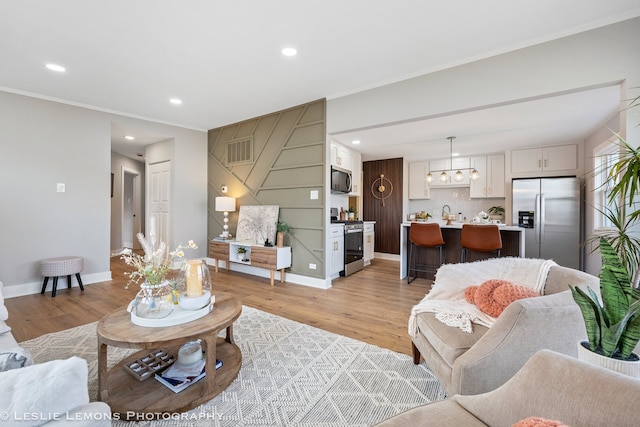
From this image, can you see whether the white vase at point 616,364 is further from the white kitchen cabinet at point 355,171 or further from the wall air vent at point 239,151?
the white kitchen cabinet at point 355,171

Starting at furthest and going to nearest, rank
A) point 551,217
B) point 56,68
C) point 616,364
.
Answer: point 551,217, point 56,68, point 616,364

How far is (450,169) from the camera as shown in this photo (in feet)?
20.9

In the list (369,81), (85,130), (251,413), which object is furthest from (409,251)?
(85,130)

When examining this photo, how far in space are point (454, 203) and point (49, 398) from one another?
7079 mm

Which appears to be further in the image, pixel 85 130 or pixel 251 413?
pixel 85 130

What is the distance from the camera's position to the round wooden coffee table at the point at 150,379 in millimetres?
1482

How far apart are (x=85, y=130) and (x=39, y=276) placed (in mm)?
2140

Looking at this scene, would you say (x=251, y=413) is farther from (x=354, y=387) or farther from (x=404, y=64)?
(x=404, y=64)

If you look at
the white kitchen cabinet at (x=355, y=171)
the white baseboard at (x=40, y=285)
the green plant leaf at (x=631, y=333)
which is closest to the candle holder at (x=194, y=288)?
the green plant leaf at (x=631, y=333)

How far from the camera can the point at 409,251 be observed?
15.5 feet

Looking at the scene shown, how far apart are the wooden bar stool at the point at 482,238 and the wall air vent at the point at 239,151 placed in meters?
3.61

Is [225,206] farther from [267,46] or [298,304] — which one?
[267,46]

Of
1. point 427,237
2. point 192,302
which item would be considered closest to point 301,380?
point 192,302

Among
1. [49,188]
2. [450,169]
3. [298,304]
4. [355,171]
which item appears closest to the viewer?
[298,304]
